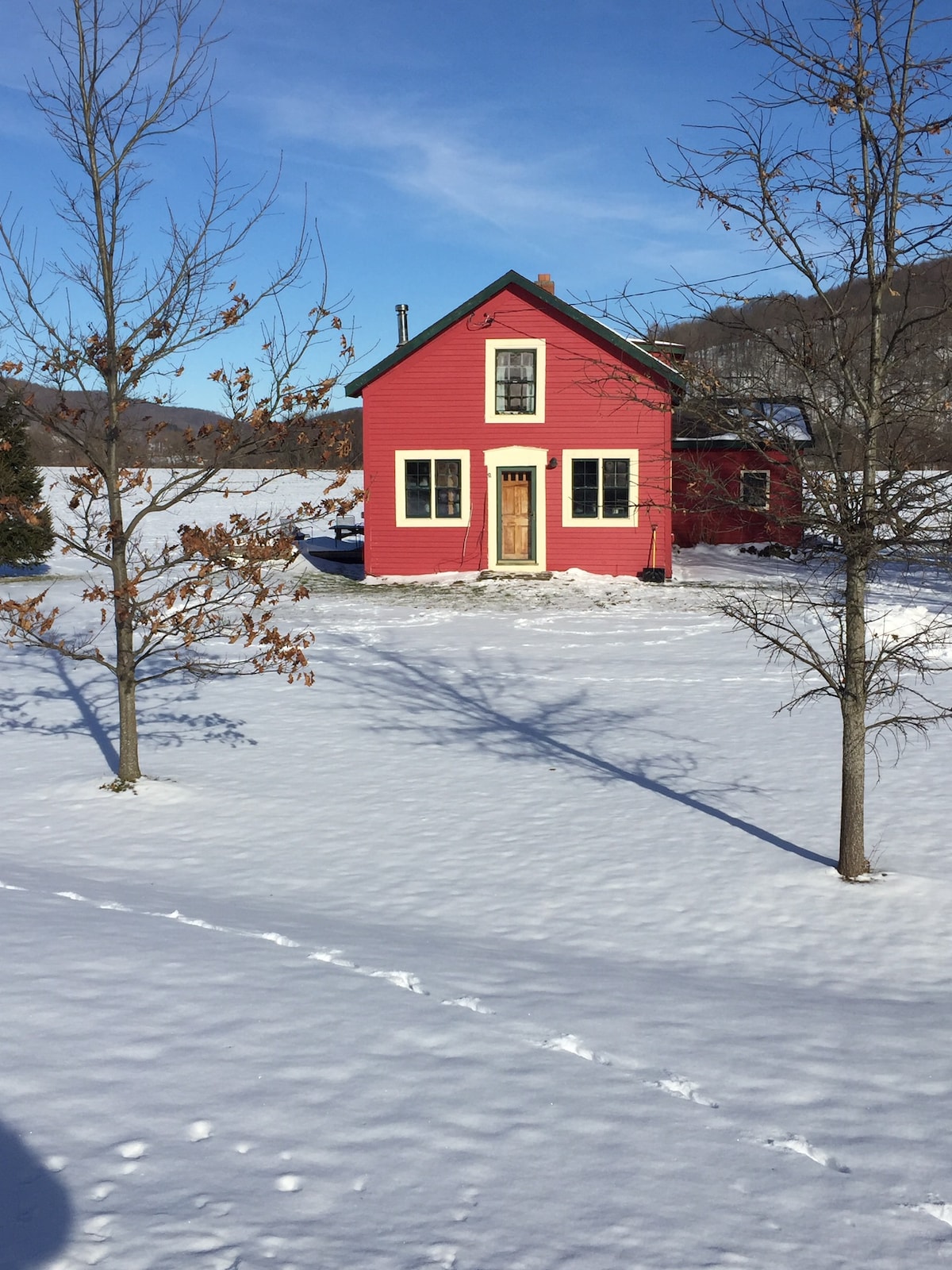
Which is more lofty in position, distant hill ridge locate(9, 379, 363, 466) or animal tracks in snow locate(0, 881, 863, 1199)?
distant hill ridge locate(9, 379, 363, 466)

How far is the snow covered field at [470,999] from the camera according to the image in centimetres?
325

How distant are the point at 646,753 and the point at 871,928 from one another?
396 cm

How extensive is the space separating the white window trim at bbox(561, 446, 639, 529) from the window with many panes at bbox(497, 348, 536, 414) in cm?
136

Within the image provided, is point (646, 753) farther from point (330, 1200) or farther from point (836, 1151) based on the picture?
point (330, 1200)

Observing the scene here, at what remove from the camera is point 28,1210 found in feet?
10.2

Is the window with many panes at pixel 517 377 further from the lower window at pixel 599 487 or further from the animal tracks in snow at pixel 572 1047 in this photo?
the animal tracks in snow at pixel 572 1047

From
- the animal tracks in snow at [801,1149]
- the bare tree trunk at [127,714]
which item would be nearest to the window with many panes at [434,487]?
the bare tree trunk at [127,714]

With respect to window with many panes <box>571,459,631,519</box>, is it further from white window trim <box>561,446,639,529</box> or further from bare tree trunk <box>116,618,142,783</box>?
bare tree trunk <box>116,618,142,783</box>

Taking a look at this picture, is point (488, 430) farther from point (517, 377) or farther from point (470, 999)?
point (470, 999)

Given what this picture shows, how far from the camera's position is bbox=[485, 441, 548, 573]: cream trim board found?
73.6ft

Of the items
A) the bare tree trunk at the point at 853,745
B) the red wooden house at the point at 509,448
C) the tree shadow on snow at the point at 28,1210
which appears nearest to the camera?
the tree shadow on snow at the point at 28,1210

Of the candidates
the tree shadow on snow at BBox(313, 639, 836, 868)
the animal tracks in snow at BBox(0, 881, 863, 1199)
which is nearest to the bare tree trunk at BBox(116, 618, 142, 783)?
the animal tracks in snow at BBox(0, 881, 863, 1199)

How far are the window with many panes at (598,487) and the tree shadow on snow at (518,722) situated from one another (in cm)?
888

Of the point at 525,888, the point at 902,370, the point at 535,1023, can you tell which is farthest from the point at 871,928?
the point at 902,370
